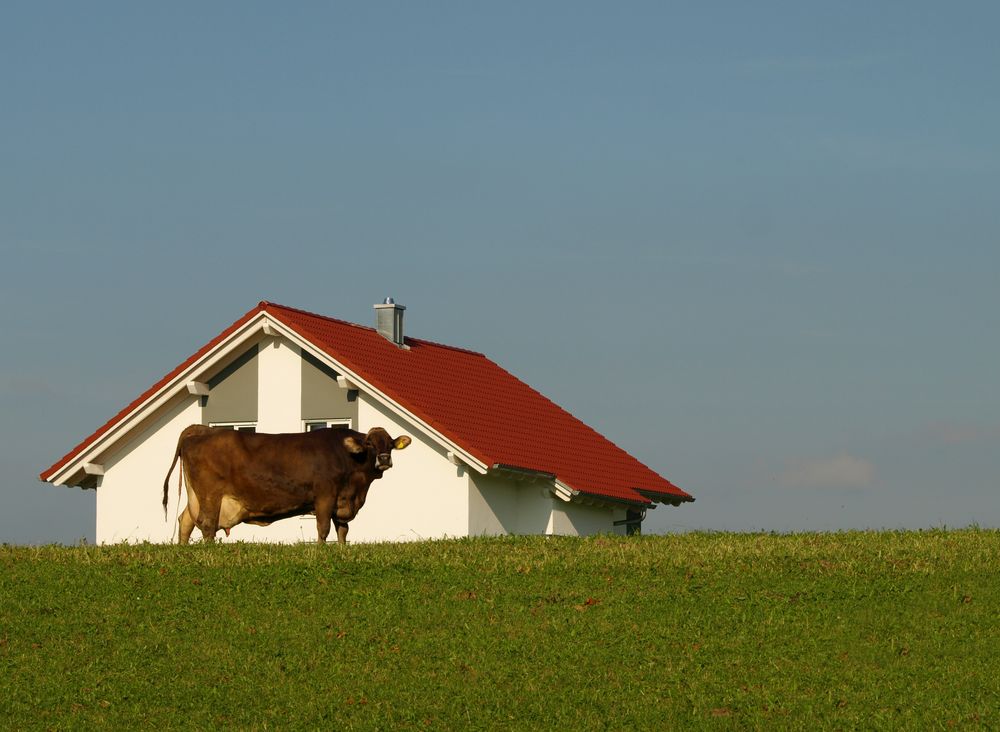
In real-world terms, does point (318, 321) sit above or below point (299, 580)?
above

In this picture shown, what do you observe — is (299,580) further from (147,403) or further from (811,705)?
(147,403)

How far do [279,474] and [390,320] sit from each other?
507 inches

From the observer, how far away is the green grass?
16328 mm

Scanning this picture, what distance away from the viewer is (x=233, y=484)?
27.1m

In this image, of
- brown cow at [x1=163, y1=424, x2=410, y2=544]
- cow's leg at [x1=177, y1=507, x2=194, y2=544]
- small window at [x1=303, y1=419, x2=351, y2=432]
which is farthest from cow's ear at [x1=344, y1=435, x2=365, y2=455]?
small window at [x1=303, y1=419, x2=351, y2=432]

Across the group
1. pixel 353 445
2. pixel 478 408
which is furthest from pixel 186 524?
pixel 478 408

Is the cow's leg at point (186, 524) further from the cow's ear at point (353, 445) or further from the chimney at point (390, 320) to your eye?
the chimney at point (390, 320)

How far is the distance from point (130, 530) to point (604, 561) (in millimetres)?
16657

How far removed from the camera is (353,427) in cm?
3434

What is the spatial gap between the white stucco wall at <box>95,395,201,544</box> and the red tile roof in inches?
31.5

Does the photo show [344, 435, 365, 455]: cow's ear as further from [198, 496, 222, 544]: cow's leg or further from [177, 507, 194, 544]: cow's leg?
[177, 507, 194, 544]: cow's leg

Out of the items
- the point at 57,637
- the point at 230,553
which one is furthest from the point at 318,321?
the point at 57,637

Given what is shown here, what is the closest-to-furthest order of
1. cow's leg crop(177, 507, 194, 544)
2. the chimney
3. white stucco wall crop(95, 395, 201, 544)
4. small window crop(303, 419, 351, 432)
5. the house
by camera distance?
1. cow's leg crop(177, 507, 194, 544)
2. the house
3. small window crop(303, 419, 351, 432)
4. white stucco wall crop(95, 395, 201, 544)
5. the chimney

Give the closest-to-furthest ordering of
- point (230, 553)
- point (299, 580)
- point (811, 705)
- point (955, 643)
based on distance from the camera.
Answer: point (811, 705)
point (955, 643)
point (299, 580)
point (230, 553)
